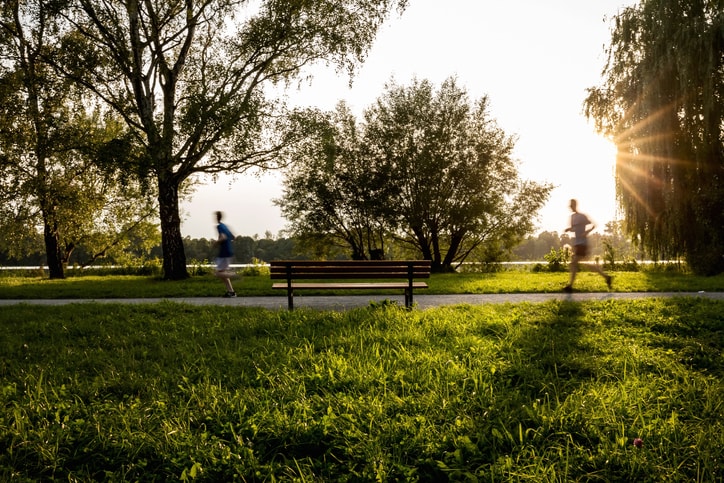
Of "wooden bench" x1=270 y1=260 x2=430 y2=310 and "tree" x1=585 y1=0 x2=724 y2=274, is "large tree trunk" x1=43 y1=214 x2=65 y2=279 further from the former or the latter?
"tree" x1=585 y1=0 x2=724 y2=274

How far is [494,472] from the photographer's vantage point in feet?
9.41

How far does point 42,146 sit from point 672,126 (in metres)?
21.3

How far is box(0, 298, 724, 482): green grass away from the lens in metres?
3.03

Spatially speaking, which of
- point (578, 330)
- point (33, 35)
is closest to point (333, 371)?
point (578, 330)

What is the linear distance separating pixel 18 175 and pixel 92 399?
65.2ft

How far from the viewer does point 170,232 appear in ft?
58.6

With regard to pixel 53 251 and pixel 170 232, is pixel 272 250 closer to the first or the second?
pixel 53 251

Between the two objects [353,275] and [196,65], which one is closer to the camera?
[353,275]

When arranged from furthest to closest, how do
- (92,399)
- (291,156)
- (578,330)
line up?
(291,156)
(578,330)
(92,399)

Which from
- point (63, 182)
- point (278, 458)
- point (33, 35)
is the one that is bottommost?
point (278, 458)

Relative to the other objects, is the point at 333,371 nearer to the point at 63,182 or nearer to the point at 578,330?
the point at 578,330

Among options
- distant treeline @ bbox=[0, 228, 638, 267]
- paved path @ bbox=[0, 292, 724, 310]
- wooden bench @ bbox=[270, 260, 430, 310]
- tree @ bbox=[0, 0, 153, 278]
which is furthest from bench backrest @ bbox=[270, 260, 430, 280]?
tree @ bbox=[0, 0, 153, 278]

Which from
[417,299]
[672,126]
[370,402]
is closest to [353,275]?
[417,299]

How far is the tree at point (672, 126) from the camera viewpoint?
1582cm
